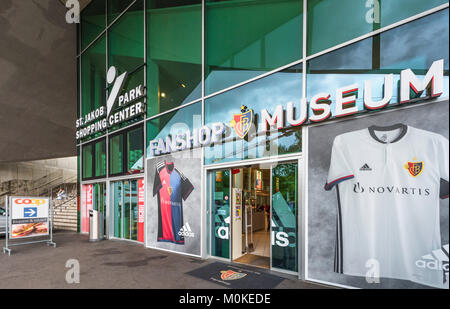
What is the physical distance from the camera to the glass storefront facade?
3.71m

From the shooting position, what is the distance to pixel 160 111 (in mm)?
7203

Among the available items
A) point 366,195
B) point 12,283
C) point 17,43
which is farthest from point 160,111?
point 17,43

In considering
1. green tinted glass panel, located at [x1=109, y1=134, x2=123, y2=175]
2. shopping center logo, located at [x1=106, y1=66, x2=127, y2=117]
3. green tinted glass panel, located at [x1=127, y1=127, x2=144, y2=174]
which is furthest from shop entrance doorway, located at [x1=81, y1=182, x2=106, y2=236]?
shopping center logo, located at [x1=106, y1=66, x2=127, y2=117]

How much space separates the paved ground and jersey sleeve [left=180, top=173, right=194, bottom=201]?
4.65ft

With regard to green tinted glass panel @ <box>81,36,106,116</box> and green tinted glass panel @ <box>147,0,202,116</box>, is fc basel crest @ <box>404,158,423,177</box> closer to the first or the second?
green tinted glass panel @ <box>147,0,202,116</box>

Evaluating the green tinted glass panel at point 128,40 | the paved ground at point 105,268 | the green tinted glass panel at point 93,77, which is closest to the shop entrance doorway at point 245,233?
the paved ground at point 105,268

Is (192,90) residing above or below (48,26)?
below

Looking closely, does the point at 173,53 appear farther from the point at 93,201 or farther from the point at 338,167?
the point at 93,201

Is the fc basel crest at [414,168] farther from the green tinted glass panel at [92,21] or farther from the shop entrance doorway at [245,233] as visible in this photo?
the green tinted glass panel at [92,21]

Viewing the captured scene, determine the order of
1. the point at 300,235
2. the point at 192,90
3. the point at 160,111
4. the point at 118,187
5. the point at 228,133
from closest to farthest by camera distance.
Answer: the point at 300,235
the point at 228,133
the point at 192,90
the point at 160,111
the point at 118,187

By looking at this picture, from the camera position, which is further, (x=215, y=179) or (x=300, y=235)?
(x=215, y=179)

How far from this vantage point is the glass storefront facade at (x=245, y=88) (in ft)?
12.2
